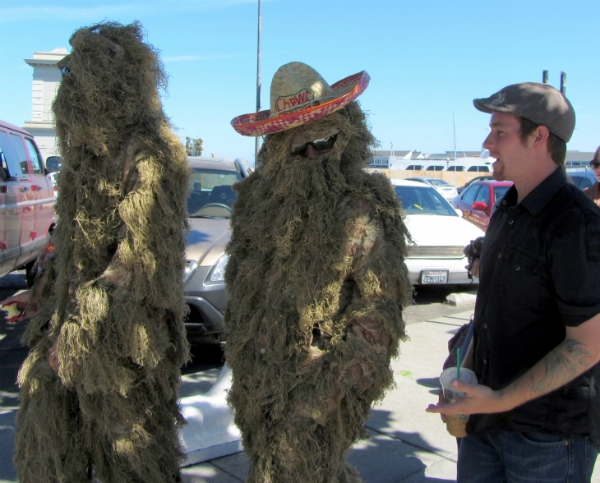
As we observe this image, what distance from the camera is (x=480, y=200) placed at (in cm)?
1118

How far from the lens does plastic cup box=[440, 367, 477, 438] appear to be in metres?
1.83

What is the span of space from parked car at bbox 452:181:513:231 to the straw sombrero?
322 inches

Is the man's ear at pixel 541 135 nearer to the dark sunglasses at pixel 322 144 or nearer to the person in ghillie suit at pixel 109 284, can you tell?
the dark sunglasses at pixel 322 144

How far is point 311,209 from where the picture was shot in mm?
2064

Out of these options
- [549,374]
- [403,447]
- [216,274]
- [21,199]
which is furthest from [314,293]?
[21,199]

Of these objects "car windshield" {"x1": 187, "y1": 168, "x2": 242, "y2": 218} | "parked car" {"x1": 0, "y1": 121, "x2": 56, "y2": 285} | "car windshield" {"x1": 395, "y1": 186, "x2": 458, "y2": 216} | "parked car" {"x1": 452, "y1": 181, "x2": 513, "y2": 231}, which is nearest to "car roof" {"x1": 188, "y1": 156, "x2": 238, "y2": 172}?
"car windshield" {"x1": 187, "y1": 168, "x2": 242, "y2": 218}

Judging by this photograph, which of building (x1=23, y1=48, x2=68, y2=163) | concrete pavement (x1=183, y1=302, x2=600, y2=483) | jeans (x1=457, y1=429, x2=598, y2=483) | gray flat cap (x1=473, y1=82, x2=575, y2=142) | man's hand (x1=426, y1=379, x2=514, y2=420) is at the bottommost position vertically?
concrete pavement (x1=183, y1=302, x2=600, y2=483)

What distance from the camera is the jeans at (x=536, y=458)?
5.83 feet

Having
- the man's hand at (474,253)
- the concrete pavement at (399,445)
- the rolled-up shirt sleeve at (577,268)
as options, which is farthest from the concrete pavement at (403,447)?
the rolled-up shirt sleeve at (577,268)

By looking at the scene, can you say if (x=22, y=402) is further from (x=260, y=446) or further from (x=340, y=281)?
(x=340, y=281)

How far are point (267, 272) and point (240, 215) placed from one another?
0.32 metres

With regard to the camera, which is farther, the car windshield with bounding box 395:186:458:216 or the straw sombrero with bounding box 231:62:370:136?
the car windshield with bounding box 395:186:458:216

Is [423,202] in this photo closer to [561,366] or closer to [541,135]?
[541,135]

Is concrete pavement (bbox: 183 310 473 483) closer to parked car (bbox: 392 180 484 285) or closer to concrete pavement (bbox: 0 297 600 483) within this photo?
concrete pavement (bbox: 0 297 600 483)
